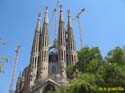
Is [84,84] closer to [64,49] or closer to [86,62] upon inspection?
[86,62]

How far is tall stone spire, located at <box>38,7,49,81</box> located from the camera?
50656 mm

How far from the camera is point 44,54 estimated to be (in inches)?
2101

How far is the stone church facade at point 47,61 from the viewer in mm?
49250

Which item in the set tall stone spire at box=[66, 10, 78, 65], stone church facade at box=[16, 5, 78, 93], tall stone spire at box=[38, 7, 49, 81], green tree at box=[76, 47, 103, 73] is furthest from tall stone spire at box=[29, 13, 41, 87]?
green tree at box=[76, 47, 103, 73]

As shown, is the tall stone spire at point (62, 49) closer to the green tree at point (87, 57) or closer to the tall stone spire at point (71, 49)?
the tall stone spire at point (71, 49)

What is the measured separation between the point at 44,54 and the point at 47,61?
1677 millimetres

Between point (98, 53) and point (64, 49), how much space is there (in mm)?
28571

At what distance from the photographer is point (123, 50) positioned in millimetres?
23516

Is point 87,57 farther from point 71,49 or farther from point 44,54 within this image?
point 71,49

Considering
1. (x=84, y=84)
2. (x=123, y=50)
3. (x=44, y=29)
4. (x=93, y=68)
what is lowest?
(x=84, y=84)

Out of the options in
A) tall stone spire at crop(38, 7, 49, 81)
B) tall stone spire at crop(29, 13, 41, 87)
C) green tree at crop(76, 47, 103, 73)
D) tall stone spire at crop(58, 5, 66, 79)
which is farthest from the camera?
tall stone spire at crop(29, 13, 41, 87)

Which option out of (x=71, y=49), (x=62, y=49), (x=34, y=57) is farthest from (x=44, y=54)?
(x=71, y=49)

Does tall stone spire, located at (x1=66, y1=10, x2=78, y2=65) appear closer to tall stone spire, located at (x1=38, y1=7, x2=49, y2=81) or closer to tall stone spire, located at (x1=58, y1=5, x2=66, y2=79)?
tall stone spire, located at (x1=58, y1=5, x2=66, y2=79)

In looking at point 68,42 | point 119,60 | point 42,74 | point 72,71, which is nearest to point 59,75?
point 42,74
